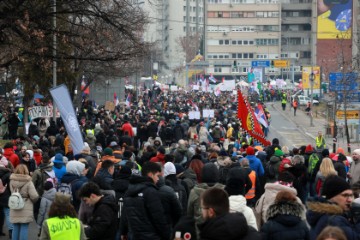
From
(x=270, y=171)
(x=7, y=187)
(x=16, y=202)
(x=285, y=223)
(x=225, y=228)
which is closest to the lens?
(x=225, y=228)

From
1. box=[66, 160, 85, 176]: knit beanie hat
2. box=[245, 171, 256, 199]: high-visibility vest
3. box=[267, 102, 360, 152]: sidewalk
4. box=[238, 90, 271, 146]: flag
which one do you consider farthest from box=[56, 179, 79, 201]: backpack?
box=[267, 102, 360, 152]: sidewalk

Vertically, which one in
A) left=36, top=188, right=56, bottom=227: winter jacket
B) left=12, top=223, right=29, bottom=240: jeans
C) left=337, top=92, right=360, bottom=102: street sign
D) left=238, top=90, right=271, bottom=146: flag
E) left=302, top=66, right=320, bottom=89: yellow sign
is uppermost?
left=302, top=66, right=320, bottom=89: yellow sign

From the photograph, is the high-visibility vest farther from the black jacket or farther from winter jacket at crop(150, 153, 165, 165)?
the black jacket

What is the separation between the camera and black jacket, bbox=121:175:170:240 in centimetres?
1052

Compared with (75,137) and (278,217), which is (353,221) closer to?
(278,217)

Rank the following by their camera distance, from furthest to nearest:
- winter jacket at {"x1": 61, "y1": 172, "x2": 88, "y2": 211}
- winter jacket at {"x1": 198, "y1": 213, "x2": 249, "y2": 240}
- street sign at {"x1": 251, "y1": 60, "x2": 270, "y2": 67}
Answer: street sign at {"x1": 251, "y1": 60, "x2": 270, "y2": 67} → winter jacket at {"x1": 61, "y1": 172, "x2": 88, "y2": 211} → winter jacket at {"x1": 198, "y1": 213, "x2": 249, "y2": 240}

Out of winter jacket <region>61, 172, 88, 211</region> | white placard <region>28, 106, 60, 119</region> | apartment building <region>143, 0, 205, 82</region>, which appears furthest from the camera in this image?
apartment building <region>143, 0, 205, 82</region>

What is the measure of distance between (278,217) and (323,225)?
45cm

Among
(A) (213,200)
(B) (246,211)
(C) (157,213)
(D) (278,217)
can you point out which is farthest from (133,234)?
(A) (213,200)

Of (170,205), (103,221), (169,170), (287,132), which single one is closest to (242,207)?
(170,205)

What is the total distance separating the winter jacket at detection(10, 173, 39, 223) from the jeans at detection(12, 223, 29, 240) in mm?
140

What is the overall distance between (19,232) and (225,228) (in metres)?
7.14

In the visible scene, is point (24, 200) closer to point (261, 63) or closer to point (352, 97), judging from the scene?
point (352, 97)

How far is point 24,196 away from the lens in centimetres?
1417
